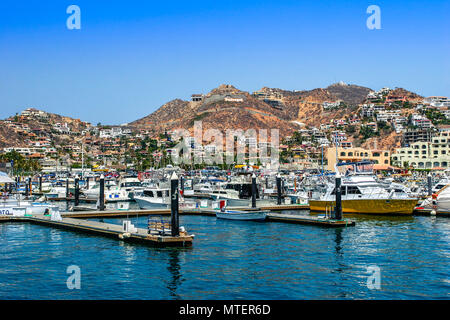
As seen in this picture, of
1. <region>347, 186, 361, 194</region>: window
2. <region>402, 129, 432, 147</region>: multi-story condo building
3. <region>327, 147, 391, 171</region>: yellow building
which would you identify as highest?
<region>402, 129, 432, 147</region>: multi-story condo building

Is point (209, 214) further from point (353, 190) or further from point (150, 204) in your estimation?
point (353, 190)

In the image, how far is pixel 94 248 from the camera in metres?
31.5

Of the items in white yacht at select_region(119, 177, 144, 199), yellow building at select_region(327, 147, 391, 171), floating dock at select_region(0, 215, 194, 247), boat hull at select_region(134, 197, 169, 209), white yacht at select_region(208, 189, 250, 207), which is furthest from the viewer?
yellow building at select_region(327, 147, 391, 171)

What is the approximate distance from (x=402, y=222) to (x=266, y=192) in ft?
112

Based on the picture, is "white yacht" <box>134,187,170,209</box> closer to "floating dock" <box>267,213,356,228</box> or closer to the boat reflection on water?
"floating dock" <box>267,213,356,228</box>

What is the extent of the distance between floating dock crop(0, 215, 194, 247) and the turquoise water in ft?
2.15

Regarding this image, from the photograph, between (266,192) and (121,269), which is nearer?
(121,269)

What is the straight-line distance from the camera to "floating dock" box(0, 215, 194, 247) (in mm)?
30688

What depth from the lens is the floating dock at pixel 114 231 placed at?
30688mm

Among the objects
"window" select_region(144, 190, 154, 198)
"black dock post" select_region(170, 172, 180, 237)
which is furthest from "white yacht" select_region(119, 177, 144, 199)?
"black dock post" select_region(170, 172, 180, 237)

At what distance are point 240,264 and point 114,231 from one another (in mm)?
12072

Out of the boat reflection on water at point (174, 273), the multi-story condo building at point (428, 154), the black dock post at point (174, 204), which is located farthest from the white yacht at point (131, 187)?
the multi-story condo building at point (428, 154)
